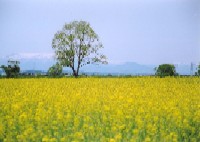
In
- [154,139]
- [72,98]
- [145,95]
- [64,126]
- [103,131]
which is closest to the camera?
[154,139]

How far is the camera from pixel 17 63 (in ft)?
138

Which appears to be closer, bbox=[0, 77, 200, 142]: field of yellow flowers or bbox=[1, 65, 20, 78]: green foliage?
bbox=[0, 77, 200, 142]: field of yellow flowers

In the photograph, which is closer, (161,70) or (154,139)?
(154,139)

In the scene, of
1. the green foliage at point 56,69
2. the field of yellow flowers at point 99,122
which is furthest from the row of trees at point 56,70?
the field of yellow flowers at point 99,122

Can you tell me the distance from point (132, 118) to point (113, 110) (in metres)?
1.07

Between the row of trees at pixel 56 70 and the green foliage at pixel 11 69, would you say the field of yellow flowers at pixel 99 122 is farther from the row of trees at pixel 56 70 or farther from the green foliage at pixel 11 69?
the green foliage at pixel 11 69

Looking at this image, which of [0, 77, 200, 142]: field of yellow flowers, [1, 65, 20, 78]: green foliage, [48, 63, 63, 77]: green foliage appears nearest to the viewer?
[0, 77, 200, 142]: field of yellow flowers

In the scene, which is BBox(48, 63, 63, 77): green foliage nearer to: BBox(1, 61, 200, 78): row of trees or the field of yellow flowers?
BBox(1, 61, 200, 78): row of trees

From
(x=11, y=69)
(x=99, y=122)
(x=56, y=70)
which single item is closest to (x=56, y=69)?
(x=56, y=70)

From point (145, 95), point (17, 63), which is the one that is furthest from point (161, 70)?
point (145, 95)

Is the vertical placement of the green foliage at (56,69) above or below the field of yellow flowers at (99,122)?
above

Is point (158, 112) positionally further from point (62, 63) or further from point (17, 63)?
point (62, 63)

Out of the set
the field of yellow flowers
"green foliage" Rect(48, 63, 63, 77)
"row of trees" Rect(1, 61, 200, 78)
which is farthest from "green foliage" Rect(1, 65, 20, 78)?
the field of yellow flowers

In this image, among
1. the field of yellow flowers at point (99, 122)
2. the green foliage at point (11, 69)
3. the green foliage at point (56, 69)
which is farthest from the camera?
the green foliage at point (56, 69)
